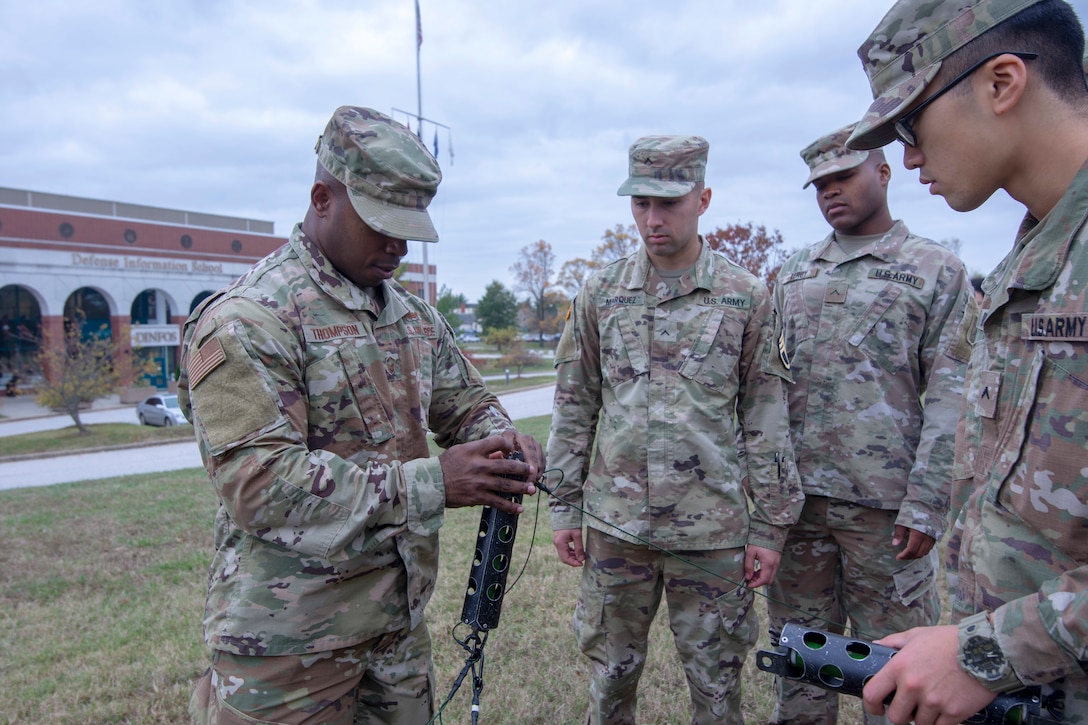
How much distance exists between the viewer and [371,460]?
2246 millimetres

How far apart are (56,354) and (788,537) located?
26441 millimetres

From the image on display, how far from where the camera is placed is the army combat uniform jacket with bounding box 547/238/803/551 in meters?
2.98

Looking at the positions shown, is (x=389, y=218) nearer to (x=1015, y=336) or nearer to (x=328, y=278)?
(x=328, y=278)

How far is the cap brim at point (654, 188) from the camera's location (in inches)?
118

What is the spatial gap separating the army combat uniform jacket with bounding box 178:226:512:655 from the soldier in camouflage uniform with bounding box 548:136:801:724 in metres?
0.95

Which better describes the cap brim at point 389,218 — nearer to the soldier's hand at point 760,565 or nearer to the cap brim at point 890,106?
the cap brim at point 890,106

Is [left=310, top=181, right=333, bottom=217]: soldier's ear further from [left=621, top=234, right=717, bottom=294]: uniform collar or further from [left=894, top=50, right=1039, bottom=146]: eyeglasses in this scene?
[left=894, top=50, right=1039, bottom=146]: eyeglasses

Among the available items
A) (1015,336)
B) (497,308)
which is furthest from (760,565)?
(497,308)

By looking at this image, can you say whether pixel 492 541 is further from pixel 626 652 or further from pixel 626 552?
pixel 626 652

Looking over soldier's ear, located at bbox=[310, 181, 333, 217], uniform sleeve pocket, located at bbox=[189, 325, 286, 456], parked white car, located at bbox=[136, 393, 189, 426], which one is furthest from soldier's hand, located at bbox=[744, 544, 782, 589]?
parked white car, located at bbox=[136, 393, 189, 426]

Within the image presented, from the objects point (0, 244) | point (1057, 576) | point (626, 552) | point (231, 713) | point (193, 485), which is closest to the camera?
point (1057, 576)

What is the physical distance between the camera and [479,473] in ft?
7.01

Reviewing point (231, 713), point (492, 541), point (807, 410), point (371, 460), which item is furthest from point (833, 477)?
point (231, 713)

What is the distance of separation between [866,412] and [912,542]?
0.59 metres
